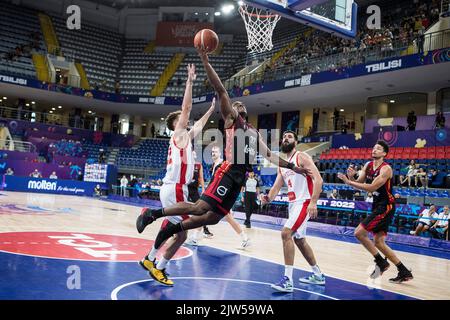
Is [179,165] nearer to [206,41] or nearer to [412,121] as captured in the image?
[206,41]

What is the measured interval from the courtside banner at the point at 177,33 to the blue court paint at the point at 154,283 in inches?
1266

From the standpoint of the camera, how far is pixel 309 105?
29188 mm

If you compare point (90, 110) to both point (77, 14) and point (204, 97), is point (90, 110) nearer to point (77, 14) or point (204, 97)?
point (77, 14)

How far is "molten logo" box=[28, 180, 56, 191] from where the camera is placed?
2367 centimetres

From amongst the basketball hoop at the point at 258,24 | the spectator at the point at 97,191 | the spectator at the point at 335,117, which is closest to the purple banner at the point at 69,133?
the spectator at the point at 97,191

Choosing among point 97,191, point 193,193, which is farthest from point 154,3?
point 193,193

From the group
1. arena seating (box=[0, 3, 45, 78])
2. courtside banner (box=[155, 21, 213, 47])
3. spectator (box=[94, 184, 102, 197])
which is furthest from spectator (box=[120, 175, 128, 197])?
courtside banner (box=[155, 21, 213, 47])

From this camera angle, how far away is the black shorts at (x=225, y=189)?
4684 mm

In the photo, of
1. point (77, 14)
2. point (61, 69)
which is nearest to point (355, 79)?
point (61, 69)

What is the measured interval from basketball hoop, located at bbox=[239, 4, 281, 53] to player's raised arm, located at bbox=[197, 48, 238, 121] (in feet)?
33.4

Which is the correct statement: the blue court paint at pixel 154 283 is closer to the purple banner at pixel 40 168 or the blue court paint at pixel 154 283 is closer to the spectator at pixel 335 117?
the purple banner at pixel 40 168

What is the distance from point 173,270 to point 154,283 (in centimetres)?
86

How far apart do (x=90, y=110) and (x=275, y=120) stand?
1668 centimetres

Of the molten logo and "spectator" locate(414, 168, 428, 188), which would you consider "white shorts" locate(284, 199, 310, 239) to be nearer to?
"spectator" locate(414, 168, 428, 188)
